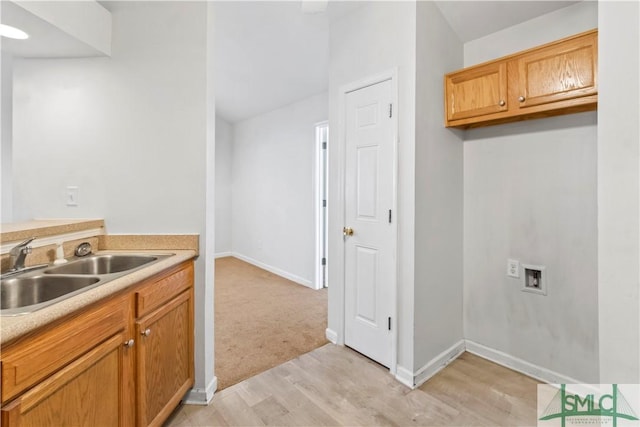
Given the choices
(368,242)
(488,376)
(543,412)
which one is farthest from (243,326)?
(543,412)

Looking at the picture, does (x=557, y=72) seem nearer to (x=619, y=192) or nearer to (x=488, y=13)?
(x=488, y=13)

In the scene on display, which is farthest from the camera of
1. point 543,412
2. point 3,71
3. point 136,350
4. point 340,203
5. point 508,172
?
point 340,203

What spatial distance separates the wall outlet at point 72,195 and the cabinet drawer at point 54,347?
3.31ft

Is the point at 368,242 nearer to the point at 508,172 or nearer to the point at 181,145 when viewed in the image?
the point at 508,172

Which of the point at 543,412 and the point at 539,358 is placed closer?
the point at 543,412

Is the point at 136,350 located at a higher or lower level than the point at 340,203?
lower

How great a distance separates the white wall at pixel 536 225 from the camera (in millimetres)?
1896

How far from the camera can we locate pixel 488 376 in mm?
2090

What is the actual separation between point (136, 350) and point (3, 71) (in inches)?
80.8

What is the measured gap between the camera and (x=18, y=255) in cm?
134

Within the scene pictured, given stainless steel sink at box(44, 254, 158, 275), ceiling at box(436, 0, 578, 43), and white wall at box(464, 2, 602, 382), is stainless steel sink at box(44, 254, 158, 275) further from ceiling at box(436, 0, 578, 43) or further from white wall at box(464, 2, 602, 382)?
ceiling at box(436, 0, 578, 43)

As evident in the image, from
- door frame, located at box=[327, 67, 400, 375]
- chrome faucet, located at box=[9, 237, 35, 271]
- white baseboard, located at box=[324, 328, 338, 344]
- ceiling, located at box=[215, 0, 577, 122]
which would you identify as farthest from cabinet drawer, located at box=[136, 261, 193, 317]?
ceiling, located at box=[215, 0, 577, 122]

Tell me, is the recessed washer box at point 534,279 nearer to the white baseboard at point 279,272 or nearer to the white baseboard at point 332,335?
the white baseboard at point 332,335

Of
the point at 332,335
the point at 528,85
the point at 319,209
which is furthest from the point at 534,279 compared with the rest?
the point at 319,209
